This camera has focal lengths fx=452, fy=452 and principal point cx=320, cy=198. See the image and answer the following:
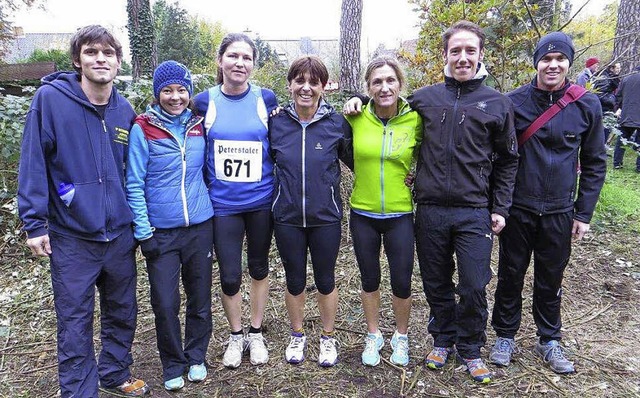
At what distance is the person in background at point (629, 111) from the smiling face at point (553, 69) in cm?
599

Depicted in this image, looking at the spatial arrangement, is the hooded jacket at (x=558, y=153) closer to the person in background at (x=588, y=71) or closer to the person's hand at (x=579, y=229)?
the person's hand at (x=579, y=229)

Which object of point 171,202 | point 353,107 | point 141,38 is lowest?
point 171,202

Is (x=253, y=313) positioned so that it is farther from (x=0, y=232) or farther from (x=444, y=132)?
(x=0, y=232)

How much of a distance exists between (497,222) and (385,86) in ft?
3.66

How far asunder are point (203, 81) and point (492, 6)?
11.3 ft

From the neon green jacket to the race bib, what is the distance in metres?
0.66

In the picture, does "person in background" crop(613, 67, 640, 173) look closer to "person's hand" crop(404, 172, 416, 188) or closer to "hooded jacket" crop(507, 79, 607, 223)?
"hooded jacket" crop(507, 79, 607, 223)

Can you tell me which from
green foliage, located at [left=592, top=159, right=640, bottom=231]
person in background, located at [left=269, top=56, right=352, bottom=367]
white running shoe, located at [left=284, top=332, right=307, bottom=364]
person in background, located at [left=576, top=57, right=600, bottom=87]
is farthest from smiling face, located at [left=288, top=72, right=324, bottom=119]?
person in background, located at [left=576, top=57, right=600, bottom=87]

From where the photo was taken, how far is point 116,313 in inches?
109

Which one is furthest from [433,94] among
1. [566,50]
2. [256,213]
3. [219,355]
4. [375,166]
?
[219,355]

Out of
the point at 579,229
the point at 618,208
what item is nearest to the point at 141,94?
the point at 579,229

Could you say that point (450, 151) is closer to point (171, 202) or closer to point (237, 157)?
point (237, 157)

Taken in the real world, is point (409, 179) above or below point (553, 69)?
below

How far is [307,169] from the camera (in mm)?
2846
